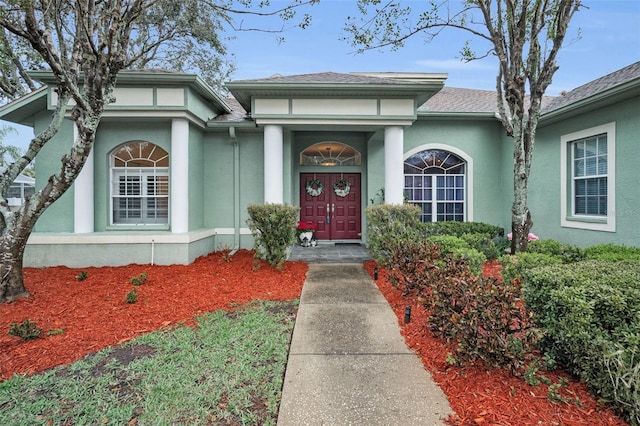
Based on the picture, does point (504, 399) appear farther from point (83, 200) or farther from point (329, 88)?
point (83, 200)

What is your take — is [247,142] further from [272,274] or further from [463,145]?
[463,145]

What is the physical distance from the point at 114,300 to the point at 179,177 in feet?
10.7

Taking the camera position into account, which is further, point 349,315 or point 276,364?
point 349,315

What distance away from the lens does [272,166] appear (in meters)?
7.74

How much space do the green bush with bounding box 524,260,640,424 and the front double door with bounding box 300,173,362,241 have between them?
23.3 feet

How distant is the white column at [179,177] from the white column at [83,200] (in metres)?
1.95

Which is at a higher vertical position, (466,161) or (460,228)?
(466,161)

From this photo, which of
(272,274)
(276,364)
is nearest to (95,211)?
(272,274)

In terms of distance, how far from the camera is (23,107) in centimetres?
743

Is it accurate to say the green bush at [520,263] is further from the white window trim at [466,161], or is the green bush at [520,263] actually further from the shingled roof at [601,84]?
the white window trim at [466,161]

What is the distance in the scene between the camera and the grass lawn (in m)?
2.33

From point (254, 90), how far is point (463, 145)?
6.23m

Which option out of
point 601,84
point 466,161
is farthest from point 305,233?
point 601,84

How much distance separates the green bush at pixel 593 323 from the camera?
220cm
